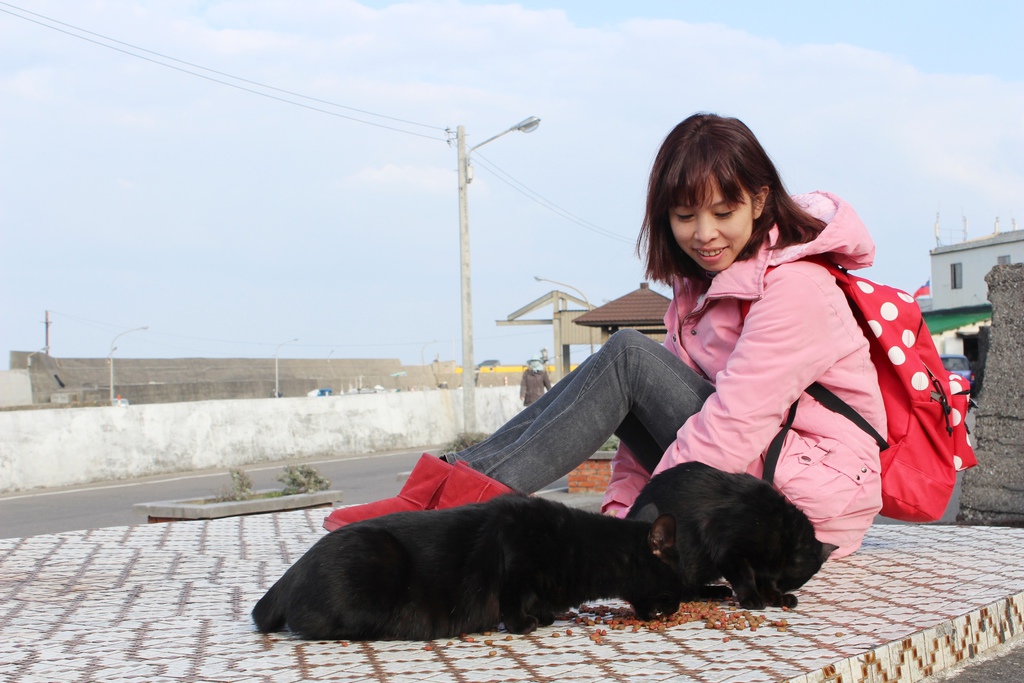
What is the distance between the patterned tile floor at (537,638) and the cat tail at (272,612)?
68mm

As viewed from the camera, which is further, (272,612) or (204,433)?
(204,433)

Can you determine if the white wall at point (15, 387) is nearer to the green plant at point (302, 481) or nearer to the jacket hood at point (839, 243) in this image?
the green plant at point (302, 481)

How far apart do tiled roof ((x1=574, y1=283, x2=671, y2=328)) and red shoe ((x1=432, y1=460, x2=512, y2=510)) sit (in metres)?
20.0

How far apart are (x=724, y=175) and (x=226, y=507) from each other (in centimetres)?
796

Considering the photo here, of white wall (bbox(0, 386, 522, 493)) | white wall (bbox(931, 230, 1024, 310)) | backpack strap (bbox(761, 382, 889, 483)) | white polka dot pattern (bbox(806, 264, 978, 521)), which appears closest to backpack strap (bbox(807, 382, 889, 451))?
backpack strap (bbox(761, 382, 889, 483))

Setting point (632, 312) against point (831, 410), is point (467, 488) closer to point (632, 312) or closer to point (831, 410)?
point (831, 410)

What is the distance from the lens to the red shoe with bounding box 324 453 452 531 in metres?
3.07

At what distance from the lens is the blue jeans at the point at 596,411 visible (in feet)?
10.2

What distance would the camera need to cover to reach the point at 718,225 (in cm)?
324

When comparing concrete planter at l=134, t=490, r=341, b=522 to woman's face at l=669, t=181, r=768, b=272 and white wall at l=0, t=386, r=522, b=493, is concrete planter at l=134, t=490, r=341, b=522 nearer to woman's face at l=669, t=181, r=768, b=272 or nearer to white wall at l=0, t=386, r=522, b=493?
white wall at l=0, t=386, r=522, b=493

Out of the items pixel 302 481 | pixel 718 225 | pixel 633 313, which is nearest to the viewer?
pixel 718 225

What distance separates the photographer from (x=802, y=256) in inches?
123

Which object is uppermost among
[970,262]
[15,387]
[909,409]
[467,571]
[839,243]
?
[970,262]

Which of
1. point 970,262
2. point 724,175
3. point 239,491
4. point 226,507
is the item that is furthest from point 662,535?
point 970,262
